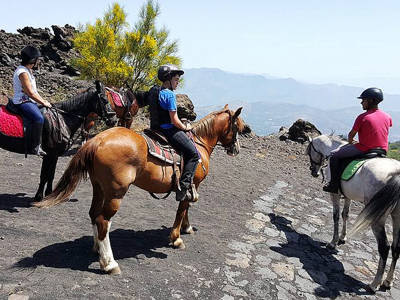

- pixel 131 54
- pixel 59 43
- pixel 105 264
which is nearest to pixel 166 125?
pixel 105 264

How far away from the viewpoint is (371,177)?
6.38m

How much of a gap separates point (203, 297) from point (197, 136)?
3079 mm

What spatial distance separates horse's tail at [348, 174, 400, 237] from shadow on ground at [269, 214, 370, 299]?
1082mm

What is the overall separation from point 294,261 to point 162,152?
12.2 ft

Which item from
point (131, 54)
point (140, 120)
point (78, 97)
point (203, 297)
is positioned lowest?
point (203, 297)

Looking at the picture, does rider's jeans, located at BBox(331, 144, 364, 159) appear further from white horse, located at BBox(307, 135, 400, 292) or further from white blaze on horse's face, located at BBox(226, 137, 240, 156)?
white blaze on horse's face, located at BBox(226, 137, 240, 156)

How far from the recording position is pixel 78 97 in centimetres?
746

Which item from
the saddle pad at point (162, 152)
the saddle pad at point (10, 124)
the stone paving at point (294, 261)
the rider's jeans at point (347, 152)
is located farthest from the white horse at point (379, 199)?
the saddle pad at point (10, 124)

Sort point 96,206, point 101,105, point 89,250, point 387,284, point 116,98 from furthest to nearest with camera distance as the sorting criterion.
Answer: point 116,98 < point 101,105 < point 387,284 < point 89,250 < point 96,206

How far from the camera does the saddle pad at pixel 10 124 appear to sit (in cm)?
654

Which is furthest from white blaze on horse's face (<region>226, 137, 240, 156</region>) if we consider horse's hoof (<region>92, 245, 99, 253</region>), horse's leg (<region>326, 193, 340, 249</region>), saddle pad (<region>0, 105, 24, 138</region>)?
saddle pad (<region>0, 105, 24, 138</region>)

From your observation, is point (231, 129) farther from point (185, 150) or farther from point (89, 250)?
point (89, 250)

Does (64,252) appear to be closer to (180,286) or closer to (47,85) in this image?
(180,286)

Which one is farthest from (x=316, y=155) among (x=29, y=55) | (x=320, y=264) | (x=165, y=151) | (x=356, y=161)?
(x=29, y=55)
